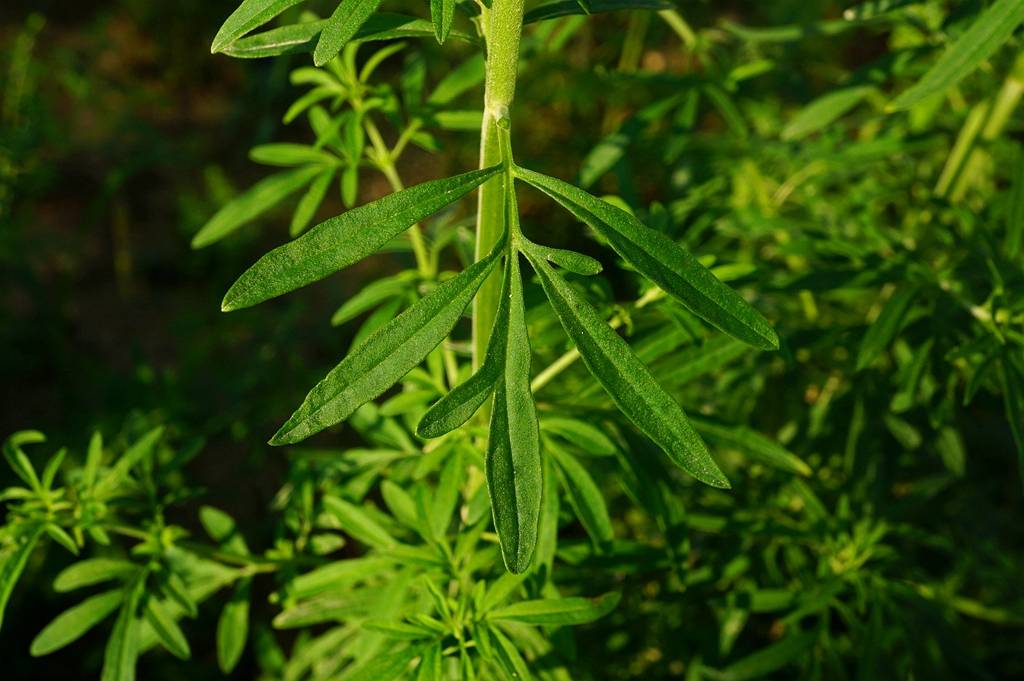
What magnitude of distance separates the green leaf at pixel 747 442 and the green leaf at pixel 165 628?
74cm

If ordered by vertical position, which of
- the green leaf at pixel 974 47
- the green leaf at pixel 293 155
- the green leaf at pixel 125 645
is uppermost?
the green leaf at pixel 293 155

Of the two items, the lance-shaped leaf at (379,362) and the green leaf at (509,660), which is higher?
the lance-shaped leaf at (379,362)

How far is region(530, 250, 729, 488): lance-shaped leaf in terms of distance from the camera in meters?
0.83

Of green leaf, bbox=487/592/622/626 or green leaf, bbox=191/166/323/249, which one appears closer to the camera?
green leaf, bbox=487/592/622/626

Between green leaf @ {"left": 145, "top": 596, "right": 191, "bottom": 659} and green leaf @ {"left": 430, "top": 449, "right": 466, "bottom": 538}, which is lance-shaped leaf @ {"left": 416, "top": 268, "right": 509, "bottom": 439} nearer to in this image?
green leaf @ {"left": 430, "top": 449, "right": 466, "bottom": 538}

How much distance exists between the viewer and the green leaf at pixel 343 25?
31.9 inches

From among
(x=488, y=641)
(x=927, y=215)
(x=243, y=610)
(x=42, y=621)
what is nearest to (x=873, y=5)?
(x=927, y=215)

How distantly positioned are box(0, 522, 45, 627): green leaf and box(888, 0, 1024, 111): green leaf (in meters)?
1.19

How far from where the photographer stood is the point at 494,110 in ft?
3.07

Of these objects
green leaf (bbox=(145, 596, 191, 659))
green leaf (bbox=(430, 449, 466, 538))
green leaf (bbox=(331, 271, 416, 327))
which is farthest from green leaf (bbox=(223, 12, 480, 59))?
green leaf (bbox=(145, 596, 191, 659))

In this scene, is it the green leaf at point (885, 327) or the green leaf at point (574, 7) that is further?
the green leaf at point (885, 327)

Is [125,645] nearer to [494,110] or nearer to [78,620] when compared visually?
[78,620]

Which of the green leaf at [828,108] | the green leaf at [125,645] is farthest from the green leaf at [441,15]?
the green leaf at [828,108]

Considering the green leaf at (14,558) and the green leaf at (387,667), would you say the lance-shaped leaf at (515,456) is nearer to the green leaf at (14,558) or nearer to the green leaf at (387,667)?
the green leaf at (387,667)
